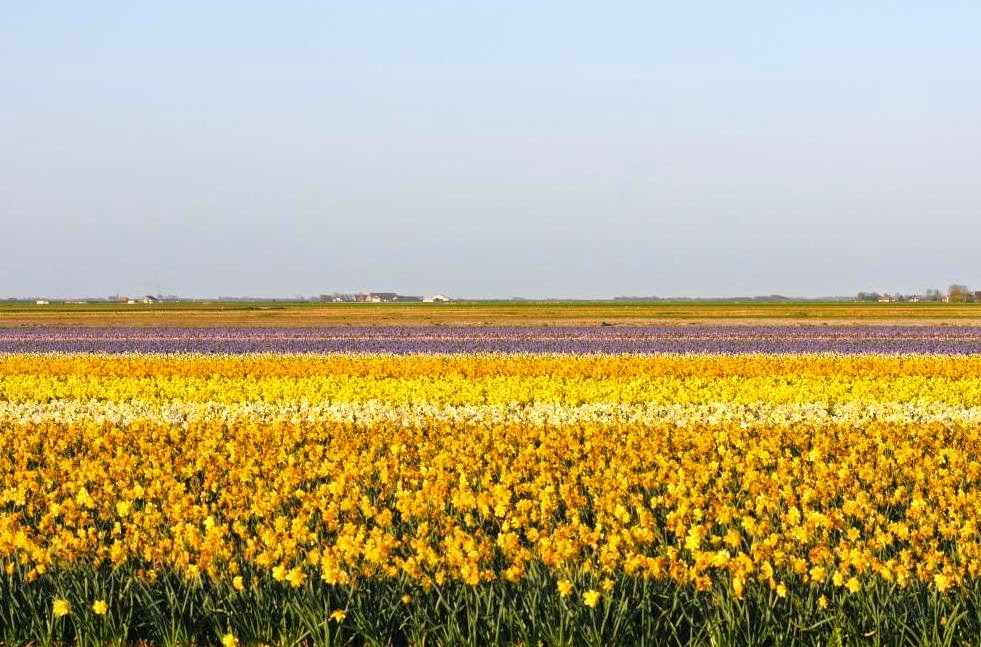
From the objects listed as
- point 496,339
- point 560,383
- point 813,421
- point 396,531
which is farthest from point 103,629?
point 496,339

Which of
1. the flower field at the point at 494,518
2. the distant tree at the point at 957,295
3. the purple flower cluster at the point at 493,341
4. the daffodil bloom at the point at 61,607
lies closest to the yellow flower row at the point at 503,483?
the flower field at the point at 494,518

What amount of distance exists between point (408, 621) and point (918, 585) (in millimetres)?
3131

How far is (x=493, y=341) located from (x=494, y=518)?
3137cm

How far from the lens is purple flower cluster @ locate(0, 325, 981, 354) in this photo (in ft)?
115

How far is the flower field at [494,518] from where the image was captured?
24.2 ft

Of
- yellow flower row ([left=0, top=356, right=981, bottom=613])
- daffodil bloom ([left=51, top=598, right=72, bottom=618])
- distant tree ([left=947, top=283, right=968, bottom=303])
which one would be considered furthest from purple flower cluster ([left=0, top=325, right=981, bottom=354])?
distant tree ([left=947, top=283, right=968, bottom=303])

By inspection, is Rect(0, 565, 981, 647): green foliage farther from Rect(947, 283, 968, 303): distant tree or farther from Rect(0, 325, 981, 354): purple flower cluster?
Rect(947, 283, 968, 303): distant tree

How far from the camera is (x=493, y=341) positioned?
40688 millimetres

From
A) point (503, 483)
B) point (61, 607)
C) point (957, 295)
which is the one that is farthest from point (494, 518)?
point (957, 295)

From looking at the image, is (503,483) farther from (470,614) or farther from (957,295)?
(957,295)

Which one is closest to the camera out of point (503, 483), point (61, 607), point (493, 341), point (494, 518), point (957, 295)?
point (61, 607)

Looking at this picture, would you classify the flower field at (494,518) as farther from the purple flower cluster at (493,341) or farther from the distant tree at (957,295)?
the distant tree at (957,295)

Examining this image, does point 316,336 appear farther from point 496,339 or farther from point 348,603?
point 348,603

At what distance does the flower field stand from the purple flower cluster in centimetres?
1609
